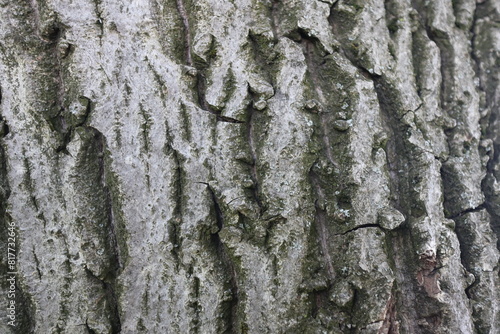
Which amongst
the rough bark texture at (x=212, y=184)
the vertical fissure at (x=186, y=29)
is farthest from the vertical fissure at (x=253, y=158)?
the vertical fissure at (x=186, y=29)

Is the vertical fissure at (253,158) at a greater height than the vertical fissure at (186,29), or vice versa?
the vertical fissure at (186,29)

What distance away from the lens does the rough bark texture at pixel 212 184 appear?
58.6 inches

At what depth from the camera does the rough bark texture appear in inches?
58.6

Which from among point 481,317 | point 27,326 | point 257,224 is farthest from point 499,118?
point 27,326

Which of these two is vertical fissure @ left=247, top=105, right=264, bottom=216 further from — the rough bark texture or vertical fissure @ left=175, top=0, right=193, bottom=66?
vertical fissure @ left=175, top=0, right=193, bottom=66

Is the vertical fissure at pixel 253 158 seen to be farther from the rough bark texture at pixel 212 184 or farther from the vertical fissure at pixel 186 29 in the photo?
the vertical fissure at pixel 186 29

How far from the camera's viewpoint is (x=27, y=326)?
5.14 ft

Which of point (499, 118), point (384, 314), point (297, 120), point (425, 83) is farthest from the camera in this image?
point (499, 118)

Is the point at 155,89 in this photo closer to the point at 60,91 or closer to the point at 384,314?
the point at 60,91

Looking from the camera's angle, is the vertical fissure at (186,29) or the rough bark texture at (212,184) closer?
the rough bark texture at (212,184)

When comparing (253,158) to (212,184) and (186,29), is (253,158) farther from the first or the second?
(186,29)

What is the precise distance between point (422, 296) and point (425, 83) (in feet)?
3.06

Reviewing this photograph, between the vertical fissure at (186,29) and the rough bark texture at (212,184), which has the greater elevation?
the vertical fissure at (186,29)

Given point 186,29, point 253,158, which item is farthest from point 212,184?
point 186,29
